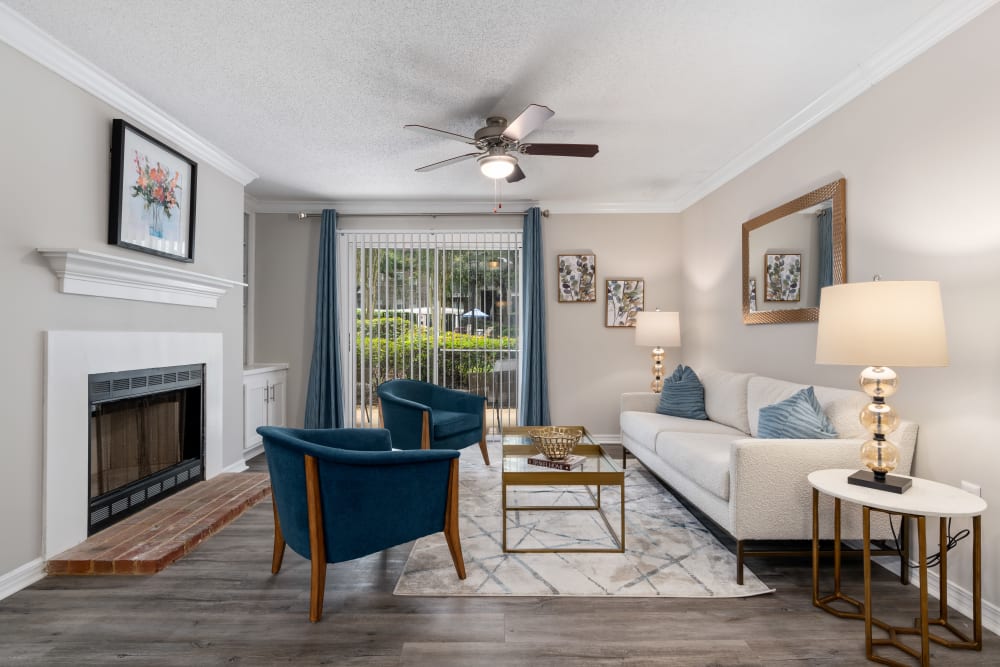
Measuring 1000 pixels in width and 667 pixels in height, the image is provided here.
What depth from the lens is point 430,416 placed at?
3764 mm

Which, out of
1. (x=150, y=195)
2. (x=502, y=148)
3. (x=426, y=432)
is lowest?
(x=426, y=432)

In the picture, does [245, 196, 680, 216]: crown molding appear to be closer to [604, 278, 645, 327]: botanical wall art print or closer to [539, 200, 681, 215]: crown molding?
[539, 200, 681, 215]: crown molding

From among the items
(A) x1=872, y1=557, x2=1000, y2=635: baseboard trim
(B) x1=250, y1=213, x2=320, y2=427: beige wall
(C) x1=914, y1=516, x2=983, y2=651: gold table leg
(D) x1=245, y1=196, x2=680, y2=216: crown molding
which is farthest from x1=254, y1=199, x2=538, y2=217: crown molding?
(C) x1=914, y1=516, x2=983, y2=651: gold table leg

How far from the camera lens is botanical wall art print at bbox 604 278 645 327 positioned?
5.26 m

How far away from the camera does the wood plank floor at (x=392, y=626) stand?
177 cm

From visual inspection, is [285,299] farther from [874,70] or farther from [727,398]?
[874,70]

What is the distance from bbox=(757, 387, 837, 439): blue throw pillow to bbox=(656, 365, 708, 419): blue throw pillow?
3.72 ft

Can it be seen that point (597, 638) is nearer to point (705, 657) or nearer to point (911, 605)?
point (705, 657)

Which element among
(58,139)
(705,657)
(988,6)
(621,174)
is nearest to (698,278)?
(621,174)

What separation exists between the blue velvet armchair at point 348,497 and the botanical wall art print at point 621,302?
3.40m

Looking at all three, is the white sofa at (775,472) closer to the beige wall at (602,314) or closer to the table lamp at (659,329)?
the table lamp at (659,329)

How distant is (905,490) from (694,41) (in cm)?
212

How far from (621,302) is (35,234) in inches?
179

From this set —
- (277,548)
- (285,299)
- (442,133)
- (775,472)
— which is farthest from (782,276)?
(285,299)
